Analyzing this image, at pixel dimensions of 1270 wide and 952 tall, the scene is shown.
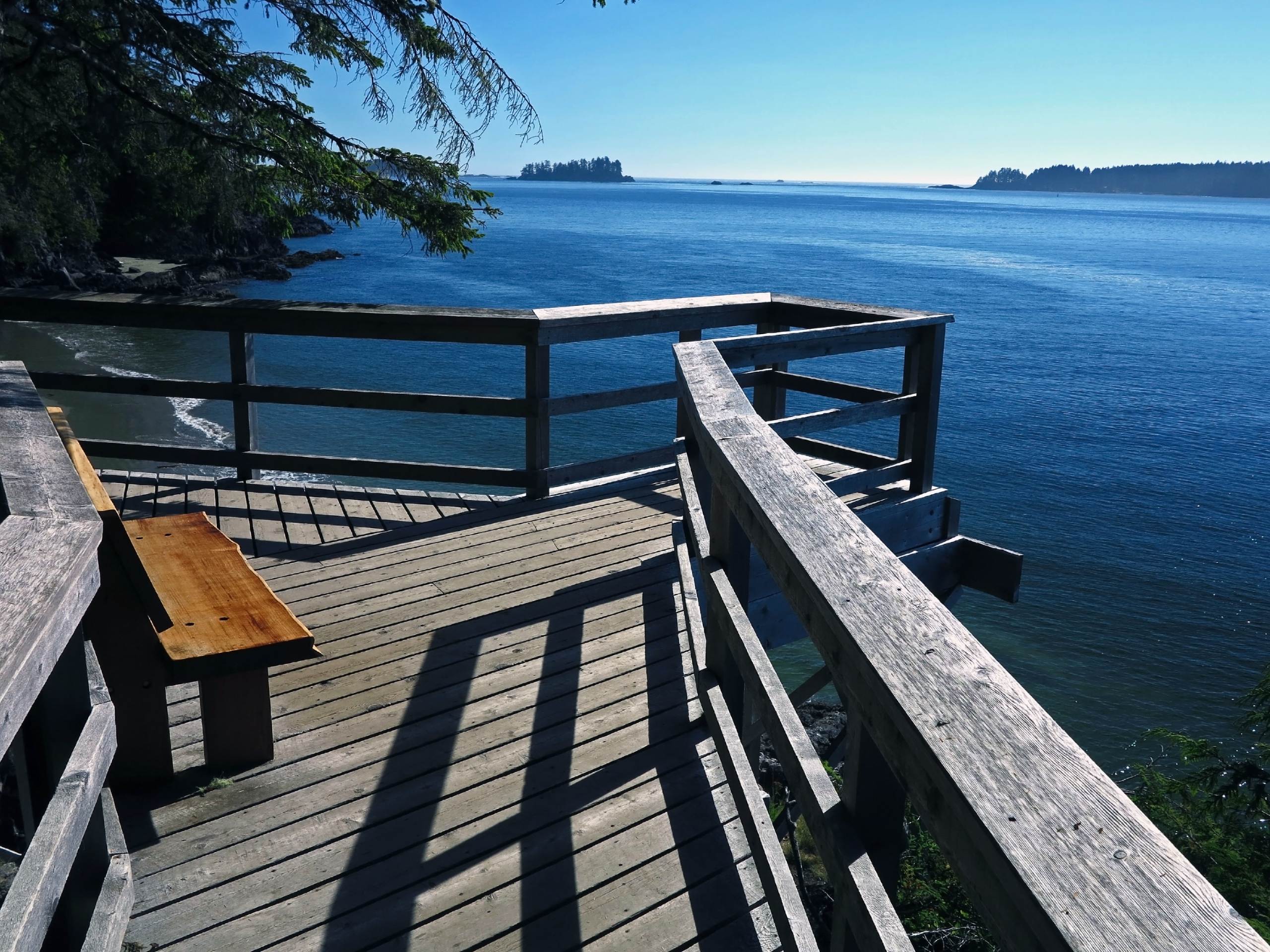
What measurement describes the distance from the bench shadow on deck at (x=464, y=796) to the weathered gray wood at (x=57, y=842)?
31.2 inches

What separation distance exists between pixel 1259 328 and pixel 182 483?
151 feet

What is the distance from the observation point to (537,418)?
5605 millimetres

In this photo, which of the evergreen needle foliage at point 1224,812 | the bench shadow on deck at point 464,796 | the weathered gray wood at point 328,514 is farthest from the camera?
the evergreen needle foliage at point 1224,812

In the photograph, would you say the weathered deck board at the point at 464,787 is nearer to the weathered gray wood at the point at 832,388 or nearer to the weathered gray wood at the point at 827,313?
the weathered gray wood at the point at 832,388

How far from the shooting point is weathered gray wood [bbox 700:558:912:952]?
4.69 ft

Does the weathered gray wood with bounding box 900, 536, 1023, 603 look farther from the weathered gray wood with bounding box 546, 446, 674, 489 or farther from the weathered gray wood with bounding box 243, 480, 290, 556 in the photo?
the weathered gray wood with bounding box 243, 480, 290, 556

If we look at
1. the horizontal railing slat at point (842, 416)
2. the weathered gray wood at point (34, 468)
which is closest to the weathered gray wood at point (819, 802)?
the weathered gray wood at point (34, 468)

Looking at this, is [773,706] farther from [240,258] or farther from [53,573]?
[240,258]

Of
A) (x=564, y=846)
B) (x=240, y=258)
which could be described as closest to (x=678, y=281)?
(x=240, y=258)

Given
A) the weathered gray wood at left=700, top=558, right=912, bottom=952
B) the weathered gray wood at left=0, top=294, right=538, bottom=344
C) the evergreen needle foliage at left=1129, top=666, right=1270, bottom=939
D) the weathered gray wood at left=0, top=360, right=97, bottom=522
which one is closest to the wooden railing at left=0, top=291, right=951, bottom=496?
the weathered gray wood at left=0, top=294, right=538, bottom=344

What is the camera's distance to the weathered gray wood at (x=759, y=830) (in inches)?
82.4

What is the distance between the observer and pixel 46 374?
571 cm

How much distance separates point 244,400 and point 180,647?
317cm

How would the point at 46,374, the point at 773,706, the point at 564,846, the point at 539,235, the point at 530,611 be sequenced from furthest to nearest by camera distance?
the point at 539,235 → the point at 46,374 → the point at 530,611 → the point at 564,846 → the point at 773,706
